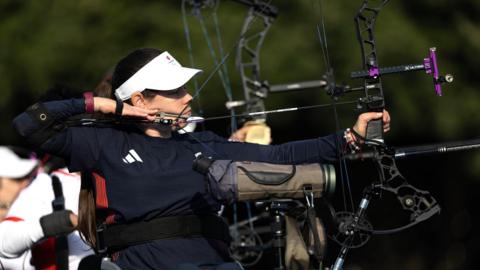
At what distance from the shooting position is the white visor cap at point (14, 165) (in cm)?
625

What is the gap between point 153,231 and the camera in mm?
4578

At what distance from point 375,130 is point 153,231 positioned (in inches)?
41.0

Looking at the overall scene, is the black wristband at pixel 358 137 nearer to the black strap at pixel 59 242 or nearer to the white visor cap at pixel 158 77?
the white visor cap at pixel 158 77

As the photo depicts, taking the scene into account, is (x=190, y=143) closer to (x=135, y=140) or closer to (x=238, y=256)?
(x=135, y=140)

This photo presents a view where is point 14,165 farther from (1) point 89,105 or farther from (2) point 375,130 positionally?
(2) point 375,130

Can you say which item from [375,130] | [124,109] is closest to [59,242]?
[124,109]

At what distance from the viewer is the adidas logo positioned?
4.66 metres

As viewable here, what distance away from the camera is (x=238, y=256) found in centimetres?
725

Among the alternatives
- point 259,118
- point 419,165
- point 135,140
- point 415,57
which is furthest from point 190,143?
point 419,165

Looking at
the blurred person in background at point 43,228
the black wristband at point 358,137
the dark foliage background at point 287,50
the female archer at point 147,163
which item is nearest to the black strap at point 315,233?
the female archer at point 147,163

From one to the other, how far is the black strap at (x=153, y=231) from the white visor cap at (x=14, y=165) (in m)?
1.75

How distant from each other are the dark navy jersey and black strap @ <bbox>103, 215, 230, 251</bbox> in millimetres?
25

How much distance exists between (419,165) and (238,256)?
17.5 ft

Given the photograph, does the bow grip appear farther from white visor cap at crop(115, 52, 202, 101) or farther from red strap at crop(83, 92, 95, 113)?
red strap at crop(83, 92, 95, 113)
